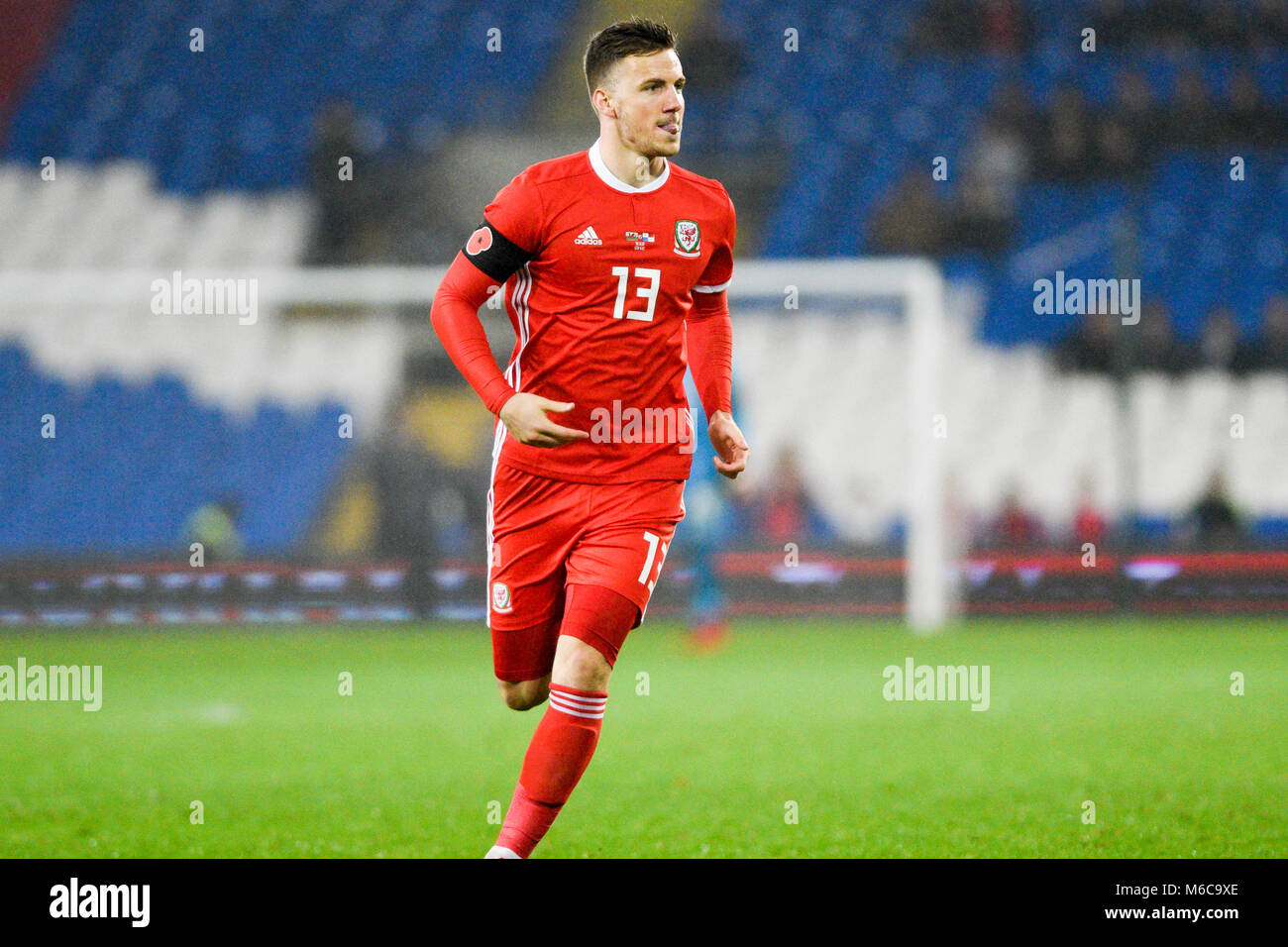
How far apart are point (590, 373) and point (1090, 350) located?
10938 mm

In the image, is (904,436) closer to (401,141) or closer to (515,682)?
(401,141)

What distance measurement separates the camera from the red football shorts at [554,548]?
138 inches

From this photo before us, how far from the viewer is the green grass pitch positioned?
4062 mm

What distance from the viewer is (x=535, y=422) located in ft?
10.8

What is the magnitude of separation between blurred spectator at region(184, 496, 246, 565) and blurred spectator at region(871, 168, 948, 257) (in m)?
6.80

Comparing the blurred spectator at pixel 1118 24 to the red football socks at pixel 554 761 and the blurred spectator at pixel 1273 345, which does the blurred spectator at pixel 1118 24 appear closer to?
the blurred spectator at pixel 1273 345

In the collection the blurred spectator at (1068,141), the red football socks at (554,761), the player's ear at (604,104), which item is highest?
the blurred spectator at (1068,141)

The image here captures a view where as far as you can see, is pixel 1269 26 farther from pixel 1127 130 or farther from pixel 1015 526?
pixel 1015 526

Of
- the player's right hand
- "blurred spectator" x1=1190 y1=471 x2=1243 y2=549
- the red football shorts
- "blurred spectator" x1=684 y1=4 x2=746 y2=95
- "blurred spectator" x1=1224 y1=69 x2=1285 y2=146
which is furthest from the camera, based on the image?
"blurred spectator" x1=684 y1=4 x2=746 y2=95

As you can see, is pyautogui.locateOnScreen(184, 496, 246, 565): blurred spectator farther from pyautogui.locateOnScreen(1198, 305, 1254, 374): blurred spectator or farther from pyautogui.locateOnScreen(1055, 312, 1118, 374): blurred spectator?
pyautogui.locateOnScreen(1198, 305, 1254, 374): blurred spectator

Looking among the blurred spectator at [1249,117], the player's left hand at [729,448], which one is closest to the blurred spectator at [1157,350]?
the blurred spectator at [1249,117]

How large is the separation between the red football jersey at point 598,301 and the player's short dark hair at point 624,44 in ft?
0.72

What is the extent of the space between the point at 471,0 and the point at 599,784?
1284cm

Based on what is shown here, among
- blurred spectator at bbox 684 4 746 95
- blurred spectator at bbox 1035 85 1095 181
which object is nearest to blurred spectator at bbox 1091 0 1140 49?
blurred spectator at bbox 1035 85 1095 181
